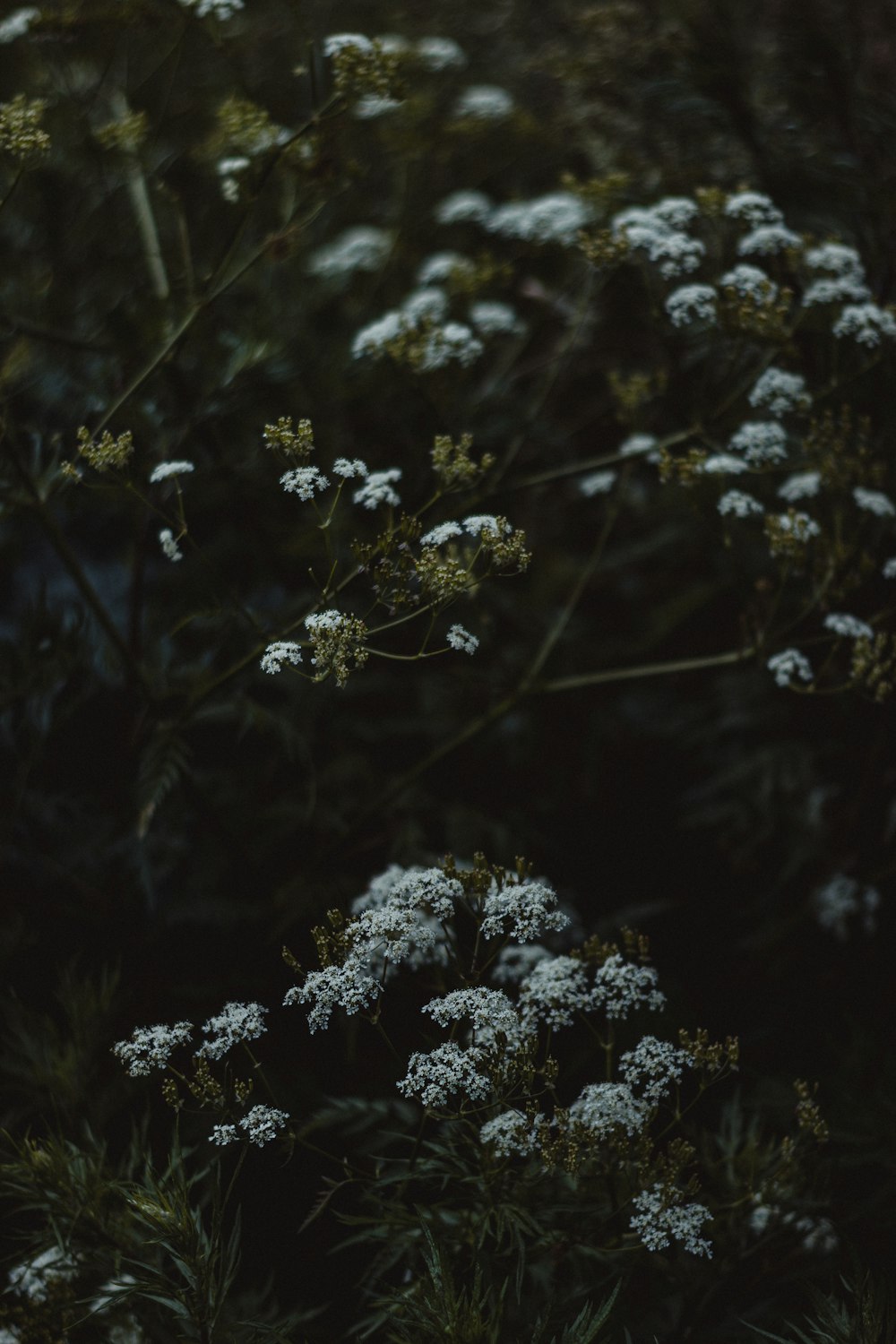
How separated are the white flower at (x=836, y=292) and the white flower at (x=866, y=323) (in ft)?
0.20

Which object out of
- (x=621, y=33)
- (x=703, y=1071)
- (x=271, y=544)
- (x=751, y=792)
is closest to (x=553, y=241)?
(x=621, y=33)

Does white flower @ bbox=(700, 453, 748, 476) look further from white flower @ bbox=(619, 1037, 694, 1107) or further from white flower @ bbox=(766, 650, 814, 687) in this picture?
white flower @ bbox=(619, 1037, 694, 1107)

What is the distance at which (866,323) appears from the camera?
2.63 metres

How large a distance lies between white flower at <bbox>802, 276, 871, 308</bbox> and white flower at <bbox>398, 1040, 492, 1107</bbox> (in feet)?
6.94

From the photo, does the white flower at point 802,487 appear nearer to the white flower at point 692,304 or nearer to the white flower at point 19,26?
the white flower at point 692,304

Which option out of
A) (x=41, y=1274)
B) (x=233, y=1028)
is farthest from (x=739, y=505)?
(x=41, y=1274)

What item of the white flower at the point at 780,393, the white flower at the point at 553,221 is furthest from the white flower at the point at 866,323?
the white flower at the point at 553,221

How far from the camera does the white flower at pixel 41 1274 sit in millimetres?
1880

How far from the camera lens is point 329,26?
5.21 metres

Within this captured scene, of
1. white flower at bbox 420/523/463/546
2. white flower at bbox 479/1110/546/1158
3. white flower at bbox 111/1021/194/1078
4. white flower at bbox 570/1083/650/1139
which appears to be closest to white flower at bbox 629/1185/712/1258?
white flower at bbox 570/1083/650/1139

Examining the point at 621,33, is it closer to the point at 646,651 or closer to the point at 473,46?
the point at 473,46

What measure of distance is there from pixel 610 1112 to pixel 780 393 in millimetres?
1829

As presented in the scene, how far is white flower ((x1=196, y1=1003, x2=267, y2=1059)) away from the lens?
5.78ft

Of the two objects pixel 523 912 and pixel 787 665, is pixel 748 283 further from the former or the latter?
pixel 523 912
